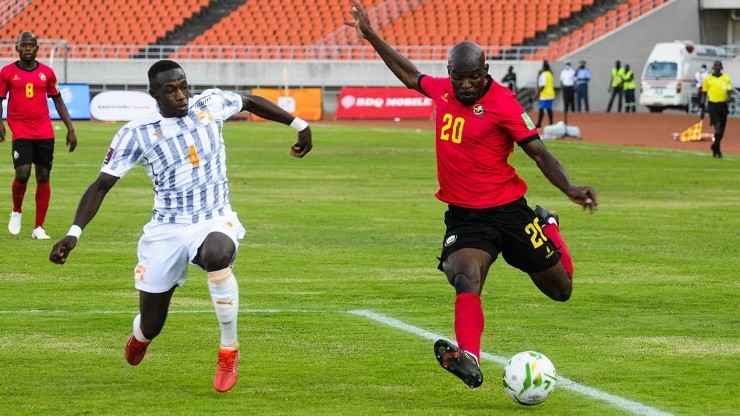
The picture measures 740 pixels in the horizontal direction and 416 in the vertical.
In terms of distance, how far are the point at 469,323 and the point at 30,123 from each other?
9750 mm

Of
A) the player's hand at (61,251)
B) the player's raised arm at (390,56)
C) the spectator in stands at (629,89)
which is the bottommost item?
the spectator in stands at (629,89)

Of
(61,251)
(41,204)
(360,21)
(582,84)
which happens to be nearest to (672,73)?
(582,84)

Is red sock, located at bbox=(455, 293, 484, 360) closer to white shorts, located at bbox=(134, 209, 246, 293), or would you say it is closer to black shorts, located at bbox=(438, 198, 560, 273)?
black shorts, located at bbox=(438, 198, 560, 273)

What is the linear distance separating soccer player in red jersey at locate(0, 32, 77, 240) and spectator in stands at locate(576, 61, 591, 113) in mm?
36592

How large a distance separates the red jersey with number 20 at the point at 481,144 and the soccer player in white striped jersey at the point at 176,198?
1.28 meters

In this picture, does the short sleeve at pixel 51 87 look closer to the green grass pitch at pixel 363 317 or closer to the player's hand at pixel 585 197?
the green grass pitch at pixel 363 317

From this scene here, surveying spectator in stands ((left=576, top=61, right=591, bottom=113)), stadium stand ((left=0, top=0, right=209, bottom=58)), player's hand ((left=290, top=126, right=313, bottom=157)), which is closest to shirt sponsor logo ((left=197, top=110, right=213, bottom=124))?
player's hand ((left=290, top=126, right=313, bottom=157))

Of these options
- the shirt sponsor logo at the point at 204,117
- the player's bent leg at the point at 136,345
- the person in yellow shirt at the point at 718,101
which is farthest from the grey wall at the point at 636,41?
the player's bent leg at the point at 136,345

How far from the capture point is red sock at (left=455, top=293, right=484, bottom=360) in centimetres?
767

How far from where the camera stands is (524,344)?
9.59 m

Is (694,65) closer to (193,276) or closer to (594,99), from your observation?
(594,99)

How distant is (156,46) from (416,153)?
2436 cm

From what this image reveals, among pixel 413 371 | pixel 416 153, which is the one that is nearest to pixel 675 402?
pixel 413 371

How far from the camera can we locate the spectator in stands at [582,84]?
51.9 meters
